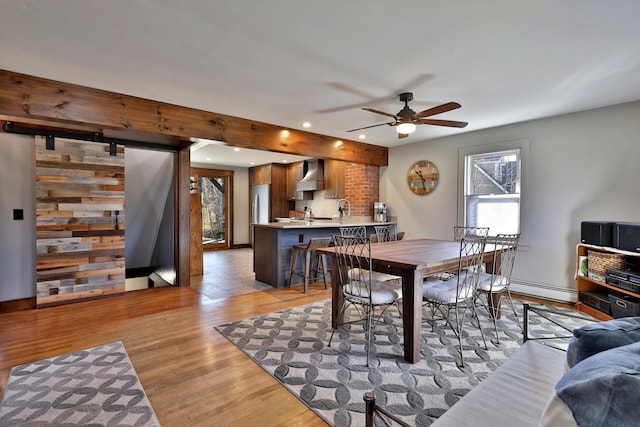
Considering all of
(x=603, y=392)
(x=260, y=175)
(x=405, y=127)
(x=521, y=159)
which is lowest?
(x=603, y=392)

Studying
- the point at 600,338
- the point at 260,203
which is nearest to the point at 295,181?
the point at 260,203

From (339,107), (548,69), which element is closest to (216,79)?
(339,107)

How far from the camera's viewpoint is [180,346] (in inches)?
104

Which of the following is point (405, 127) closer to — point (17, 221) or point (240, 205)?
point (17, 221)

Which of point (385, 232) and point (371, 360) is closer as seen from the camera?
point (371, 360)

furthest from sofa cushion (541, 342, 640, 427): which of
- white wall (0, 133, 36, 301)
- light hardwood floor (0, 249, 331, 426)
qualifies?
white wall (0, 133, 36, 301)

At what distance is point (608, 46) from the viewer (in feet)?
7.47

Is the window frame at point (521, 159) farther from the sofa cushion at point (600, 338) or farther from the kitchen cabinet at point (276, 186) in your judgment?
the kitchen cabinet at point (276, 186)

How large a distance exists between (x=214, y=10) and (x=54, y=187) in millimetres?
3315

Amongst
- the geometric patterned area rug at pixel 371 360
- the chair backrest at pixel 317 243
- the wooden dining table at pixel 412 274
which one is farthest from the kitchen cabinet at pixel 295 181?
the wooden dining table at pixel 412 274

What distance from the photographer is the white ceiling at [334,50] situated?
1884 mm

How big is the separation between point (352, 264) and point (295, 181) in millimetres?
5690

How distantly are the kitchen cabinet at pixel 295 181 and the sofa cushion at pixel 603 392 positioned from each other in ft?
23.3

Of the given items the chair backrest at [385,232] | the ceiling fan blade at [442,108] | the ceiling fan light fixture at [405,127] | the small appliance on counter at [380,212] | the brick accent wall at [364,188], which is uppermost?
the ceiling fan blade at [442,108]
